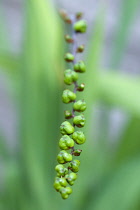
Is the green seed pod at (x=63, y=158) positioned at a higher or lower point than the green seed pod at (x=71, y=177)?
higher

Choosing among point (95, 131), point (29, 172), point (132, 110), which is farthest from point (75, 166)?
point (95, 131)

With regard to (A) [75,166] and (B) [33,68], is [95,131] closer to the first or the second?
(B) [33,68]

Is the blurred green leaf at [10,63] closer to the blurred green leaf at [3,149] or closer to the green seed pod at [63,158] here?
the blurred green leaf at [3,149]

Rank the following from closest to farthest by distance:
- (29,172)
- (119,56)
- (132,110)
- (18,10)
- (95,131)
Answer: (132,110), (29,172), (119,56), (95,131), (18,10)

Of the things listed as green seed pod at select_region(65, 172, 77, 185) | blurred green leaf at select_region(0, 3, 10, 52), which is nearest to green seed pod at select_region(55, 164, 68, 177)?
green seed pod at select_region(65, 172, 77, 185)

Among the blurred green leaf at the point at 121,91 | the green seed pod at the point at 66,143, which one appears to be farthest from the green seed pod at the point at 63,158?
the blurred green leaf at the point at 121,91

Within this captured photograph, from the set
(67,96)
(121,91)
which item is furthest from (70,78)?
(121,91)

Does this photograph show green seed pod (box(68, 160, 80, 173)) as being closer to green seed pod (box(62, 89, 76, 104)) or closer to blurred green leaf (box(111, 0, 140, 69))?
green seed pod (box(62, 89, 76, 104))

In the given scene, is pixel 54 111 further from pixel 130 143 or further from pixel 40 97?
pixel 130 143
